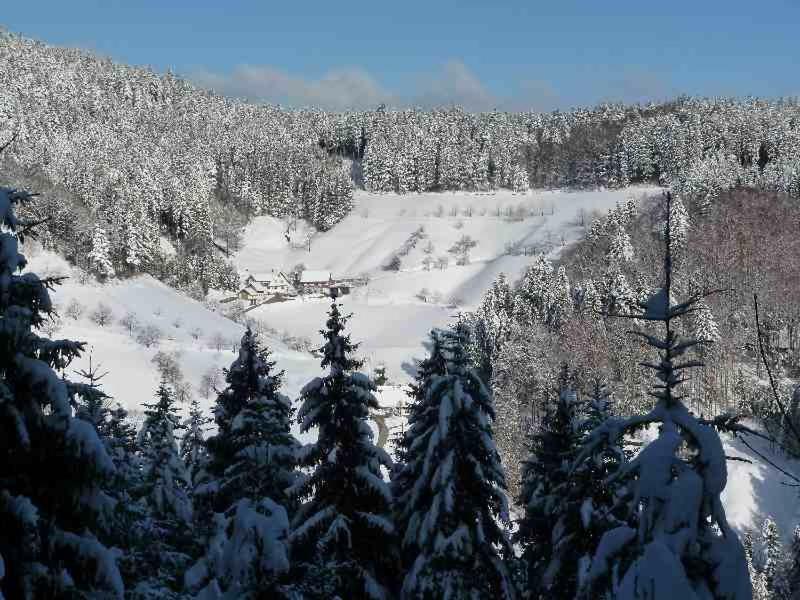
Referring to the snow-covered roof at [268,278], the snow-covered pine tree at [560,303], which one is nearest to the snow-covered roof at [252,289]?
the snow-covered roof at [268,278]

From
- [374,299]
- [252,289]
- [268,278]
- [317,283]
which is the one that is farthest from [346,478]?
[317,283]

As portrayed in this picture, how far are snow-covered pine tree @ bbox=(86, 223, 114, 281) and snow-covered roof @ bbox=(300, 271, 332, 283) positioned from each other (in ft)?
135

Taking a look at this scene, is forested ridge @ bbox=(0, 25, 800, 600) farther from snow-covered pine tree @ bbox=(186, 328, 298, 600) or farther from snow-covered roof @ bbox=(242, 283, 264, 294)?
snow-covered roof @ bbox=(242, 283, 264, 294)

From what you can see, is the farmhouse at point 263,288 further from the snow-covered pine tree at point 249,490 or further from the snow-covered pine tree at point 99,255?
the snow-covered pine tree at point 249,490

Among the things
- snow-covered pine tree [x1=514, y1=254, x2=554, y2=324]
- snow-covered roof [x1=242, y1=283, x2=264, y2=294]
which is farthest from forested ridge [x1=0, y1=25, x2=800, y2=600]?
snow-covered roof [x1=242, y1=283, x2=264, y2=294]

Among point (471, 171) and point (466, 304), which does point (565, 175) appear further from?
point (466, 304)

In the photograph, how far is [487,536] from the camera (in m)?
14.9

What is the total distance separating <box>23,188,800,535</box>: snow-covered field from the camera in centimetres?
6147

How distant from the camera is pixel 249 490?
14148mm

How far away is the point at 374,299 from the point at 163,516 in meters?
93.7

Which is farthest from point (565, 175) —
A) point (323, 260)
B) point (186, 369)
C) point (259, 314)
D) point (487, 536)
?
point (487, 536)

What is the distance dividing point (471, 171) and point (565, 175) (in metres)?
22.7

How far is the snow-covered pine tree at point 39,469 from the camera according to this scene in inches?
285

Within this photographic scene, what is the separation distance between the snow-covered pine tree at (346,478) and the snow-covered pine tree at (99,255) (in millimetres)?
73295
